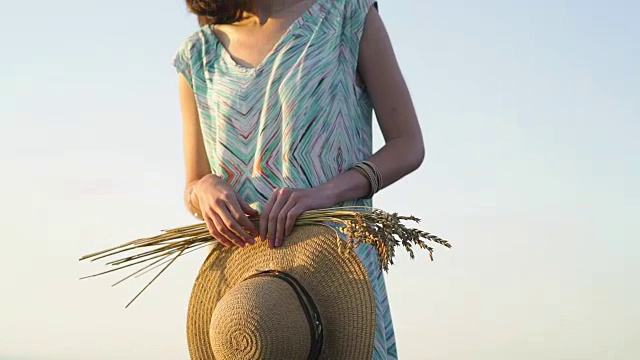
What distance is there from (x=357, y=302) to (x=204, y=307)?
0.43 m

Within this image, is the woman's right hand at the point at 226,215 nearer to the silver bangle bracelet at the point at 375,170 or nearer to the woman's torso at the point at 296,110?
the woman's torso at the point at 296,110

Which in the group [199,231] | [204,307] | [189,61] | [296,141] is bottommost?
[204,307]

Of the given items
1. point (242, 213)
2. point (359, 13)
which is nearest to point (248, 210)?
point (242, 213)

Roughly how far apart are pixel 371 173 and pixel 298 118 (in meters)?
0.22

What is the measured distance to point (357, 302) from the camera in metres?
2.36

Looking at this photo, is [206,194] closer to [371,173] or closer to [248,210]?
[248,210]

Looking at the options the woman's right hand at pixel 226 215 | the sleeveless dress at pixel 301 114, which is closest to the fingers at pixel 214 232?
the woman's right hand at pixel 226 215

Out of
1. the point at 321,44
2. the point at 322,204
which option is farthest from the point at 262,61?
the point at 322,204

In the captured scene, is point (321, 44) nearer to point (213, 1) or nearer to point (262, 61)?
point (262, 61)

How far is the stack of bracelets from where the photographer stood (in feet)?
8.47

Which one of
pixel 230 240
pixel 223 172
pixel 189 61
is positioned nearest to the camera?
pixel 230 240

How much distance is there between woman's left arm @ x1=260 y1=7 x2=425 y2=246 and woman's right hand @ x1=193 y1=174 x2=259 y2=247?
195 millimetres

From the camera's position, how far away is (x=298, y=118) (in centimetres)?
260

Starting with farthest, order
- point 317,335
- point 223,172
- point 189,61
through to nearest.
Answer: point 189,61 < point 223,172 < point 317,335
